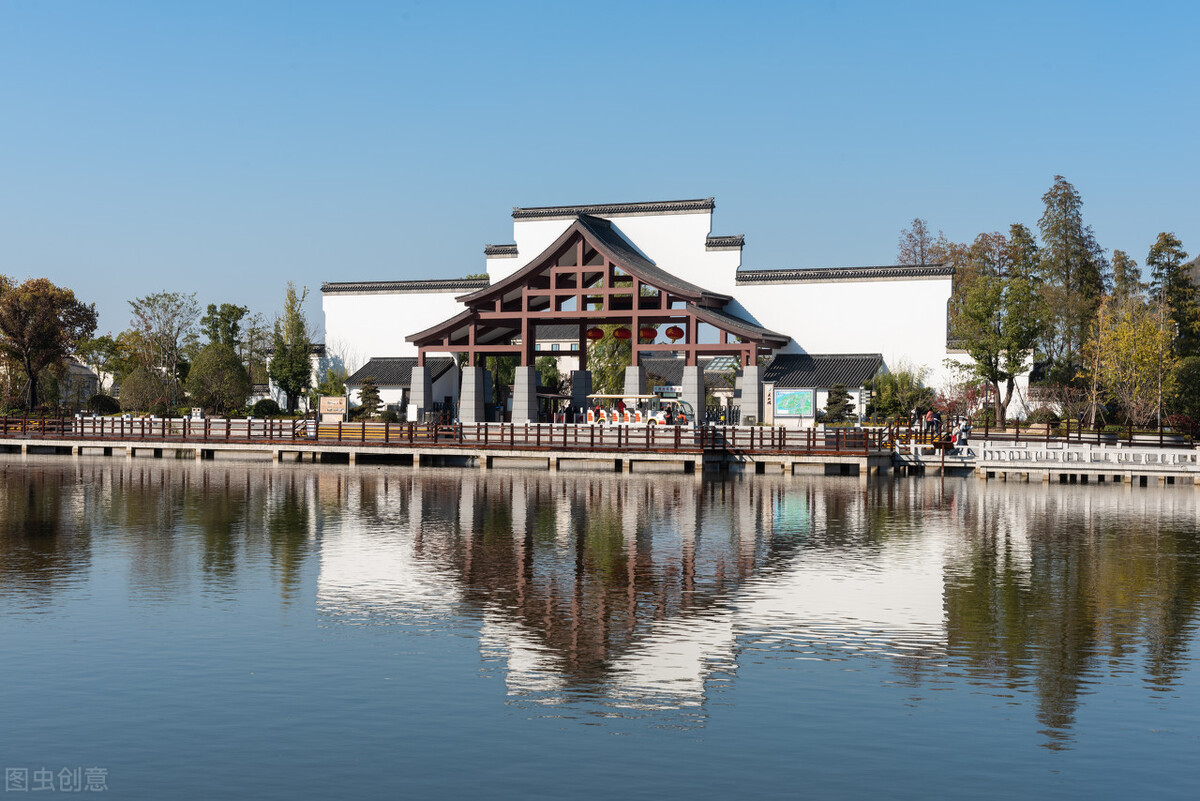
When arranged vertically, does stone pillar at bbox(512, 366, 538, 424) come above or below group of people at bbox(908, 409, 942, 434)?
above

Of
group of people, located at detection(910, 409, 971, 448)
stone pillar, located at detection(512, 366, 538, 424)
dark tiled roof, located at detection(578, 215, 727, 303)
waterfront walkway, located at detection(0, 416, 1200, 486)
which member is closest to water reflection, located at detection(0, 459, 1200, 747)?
waterfront walkway, located at detection(0, 416, 1200, 486)

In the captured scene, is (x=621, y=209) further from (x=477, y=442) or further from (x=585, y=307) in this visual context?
(x=477, y=442)

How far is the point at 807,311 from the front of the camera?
226 ft

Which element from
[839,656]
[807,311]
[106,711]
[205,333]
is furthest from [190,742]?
[205,333]

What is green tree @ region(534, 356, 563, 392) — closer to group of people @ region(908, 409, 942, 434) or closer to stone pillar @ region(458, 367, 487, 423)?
stone pillar @ region(458, 367, 487, 423)

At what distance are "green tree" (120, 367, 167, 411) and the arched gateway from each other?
2218 centimetres

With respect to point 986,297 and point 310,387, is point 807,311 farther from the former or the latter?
point 310,387

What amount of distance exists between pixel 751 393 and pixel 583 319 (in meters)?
9.43

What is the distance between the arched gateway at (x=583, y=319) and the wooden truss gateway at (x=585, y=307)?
0.05m

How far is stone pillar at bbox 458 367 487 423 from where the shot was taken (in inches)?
2318

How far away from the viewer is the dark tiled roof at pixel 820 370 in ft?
213

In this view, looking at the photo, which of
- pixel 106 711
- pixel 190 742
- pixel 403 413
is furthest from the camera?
pixel 403 413

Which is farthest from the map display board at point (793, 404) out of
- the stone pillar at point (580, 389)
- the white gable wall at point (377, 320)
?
the white gable wall at point (377, 320)

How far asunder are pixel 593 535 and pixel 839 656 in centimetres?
1264
